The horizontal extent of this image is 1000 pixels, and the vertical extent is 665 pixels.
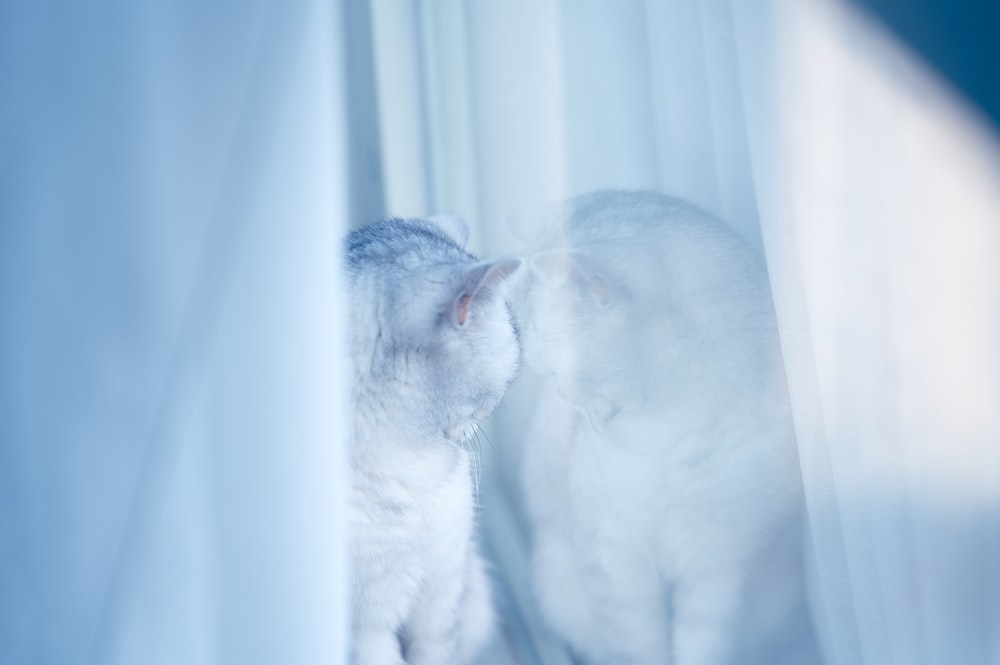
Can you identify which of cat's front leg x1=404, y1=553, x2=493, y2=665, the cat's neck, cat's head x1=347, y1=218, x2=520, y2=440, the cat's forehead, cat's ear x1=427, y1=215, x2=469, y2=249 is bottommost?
cat's front leg x1=404, y1=553, x2=493, y2=665

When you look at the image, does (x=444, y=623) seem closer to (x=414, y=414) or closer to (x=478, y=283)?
(x=414, y=414)

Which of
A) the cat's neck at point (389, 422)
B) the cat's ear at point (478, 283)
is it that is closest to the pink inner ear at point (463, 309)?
the cat's ear at point (478, 283)

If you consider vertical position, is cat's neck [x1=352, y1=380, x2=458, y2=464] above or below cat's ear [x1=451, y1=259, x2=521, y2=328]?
below

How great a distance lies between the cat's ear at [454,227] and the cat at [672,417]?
0.10m

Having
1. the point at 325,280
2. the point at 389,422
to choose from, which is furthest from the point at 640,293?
the point at 325,280

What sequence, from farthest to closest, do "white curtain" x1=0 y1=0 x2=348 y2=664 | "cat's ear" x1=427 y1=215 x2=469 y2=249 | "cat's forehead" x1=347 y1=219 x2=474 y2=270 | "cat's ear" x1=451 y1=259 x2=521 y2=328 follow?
1. "cat's ear" x1=427 y1=215 x2=469 y2=249
2. "cat's forehead" x1=347 y1=219 x2=474 y2=270
3. "cat's ear" x1=451 y1=259 x2=521 y2=328
4. "white curtain" x1=0 y1=0 x2=348 y2=664

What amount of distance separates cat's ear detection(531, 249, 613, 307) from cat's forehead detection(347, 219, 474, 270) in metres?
0.10

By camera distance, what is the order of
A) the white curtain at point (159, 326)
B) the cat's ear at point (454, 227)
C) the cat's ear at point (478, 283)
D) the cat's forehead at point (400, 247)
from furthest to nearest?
the cat's ear at point (454, 227) → the cat's forehead at point (400, 247) → the cat's ear at point (478, 283) → the white curtain at point (159, 326)

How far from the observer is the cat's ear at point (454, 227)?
98 cm

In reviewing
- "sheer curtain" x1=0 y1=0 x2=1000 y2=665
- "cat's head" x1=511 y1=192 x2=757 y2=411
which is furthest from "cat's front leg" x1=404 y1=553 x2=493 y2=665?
"cat's head" x1=511 y1=192 x2=757 y2=411

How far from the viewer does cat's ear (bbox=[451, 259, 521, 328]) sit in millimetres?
732

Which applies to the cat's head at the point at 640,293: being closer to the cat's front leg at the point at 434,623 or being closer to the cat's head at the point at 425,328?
the cat's head at the point at 425,328

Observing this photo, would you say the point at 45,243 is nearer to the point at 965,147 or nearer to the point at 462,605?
the point at 462,605

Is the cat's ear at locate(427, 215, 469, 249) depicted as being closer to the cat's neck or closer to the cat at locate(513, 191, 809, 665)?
the cat at locate(513, 191, 809, 665)
